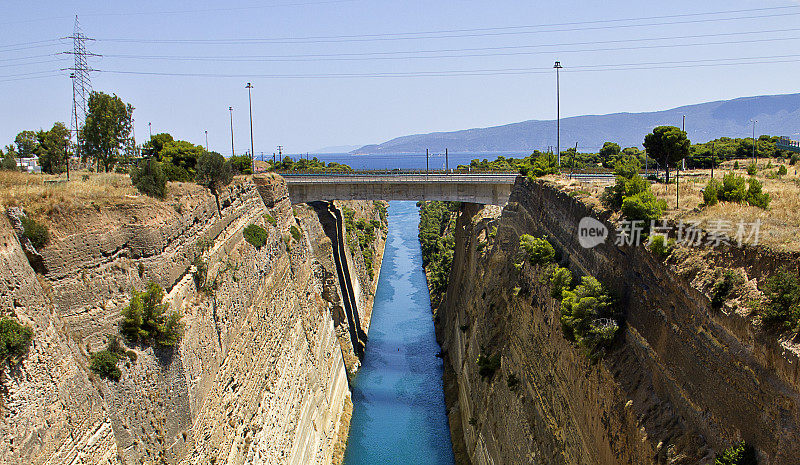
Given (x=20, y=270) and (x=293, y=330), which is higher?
(x=20, y=270)

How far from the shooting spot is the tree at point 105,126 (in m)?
22.5

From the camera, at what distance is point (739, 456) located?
8.46 m

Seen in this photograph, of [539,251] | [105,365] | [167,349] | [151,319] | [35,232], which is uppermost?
[35,232]

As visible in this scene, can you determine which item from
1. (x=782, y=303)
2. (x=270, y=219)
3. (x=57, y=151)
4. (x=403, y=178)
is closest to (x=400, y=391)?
(x=403, y=178)

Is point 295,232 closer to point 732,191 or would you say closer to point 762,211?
point 732,191

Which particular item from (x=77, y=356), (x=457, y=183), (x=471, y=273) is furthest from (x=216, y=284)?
(x=457, y=183)

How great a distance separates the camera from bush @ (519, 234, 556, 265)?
62.0 feet

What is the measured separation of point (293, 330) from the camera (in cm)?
2430

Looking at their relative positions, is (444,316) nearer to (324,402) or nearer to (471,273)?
(471,273)

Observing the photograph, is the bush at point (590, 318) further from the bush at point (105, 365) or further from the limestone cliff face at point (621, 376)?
the bush at point (105, 365)

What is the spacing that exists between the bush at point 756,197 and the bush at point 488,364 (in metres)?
11.8

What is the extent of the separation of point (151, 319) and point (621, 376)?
412 inches

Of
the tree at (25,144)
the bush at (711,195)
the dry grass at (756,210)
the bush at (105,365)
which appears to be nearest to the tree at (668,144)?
the dry grass at (756,210)

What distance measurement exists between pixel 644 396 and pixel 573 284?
5592 mm
